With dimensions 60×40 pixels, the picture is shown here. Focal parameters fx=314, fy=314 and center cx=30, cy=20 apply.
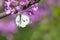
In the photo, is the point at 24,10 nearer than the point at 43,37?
Yes

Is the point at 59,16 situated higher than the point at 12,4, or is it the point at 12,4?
the point at 12,4

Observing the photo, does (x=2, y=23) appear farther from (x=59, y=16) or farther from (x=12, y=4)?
(x=12, y=4)

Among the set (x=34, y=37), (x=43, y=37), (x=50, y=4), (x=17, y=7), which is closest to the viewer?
(x=17, y=7)

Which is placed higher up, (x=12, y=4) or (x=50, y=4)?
(x=12, y=4)

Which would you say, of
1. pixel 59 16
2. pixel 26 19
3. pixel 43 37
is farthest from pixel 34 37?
pixel 26 19

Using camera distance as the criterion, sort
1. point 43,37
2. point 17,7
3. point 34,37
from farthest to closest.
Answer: point 43,37 → point 34,37 → point 17,7

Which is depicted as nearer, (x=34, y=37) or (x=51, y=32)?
(x=34, y=37)

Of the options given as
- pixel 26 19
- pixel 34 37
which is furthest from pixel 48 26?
pixel 26 19

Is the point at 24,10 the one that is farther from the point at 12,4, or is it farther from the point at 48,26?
the point at 48,26

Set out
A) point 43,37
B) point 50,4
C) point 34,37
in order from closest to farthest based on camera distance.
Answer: point 34,37 → point 43,37 → point 50,4
